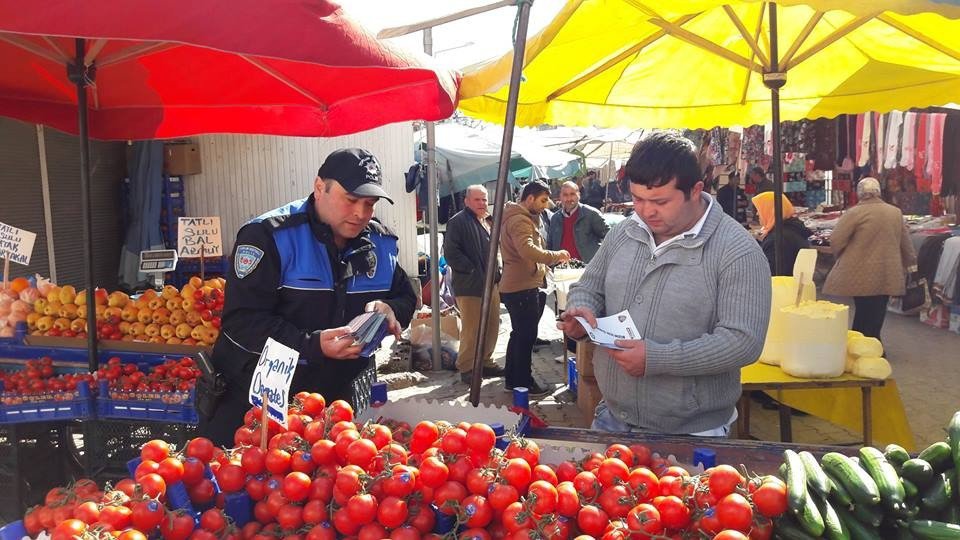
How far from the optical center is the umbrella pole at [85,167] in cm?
345

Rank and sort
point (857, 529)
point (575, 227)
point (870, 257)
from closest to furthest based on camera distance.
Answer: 1. point (857, 529)
2. point (870, 257)
3. point (575, 227)

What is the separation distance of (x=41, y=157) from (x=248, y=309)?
6971 millimetres

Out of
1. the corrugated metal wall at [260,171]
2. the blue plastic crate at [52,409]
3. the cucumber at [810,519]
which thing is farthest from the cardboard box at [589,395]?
the corrugated metal wall at [260,171]

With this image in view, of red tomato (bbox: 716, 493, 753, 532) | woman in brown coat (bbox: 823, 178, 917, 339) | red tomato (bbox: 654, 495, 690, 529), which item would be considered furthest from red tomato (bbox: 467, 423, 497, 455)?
woman in brown coat (bbox: 823, 178, 917, 339)

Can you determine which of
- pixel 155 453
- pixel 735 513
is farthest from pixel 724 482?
pixel 155 453

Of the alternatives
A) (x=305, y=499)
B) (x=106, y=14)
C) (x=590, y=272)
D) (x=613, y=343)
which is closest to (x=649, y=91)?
(x=590, y=272)

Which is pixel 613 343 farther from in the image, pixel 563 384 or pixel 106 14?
pixel 563 384

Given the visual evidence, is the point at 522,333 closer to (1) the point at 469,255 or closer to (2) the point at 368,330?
(1) the point at 469,255

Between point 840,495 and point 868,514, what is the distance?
0.07m

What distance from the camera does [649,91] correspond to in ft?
18.2

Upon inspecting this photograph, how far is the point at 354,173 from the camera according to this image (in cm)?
277

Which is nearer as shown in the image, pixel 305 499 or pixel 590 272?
pixel 305 499

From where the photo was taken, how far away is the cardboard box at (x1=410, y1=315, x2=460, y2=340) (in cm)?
807

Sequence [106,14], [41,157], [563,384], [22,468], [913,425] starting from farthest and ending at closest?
[41,157] < [563,384] < [913,425] < [22,468] < [106,14]
